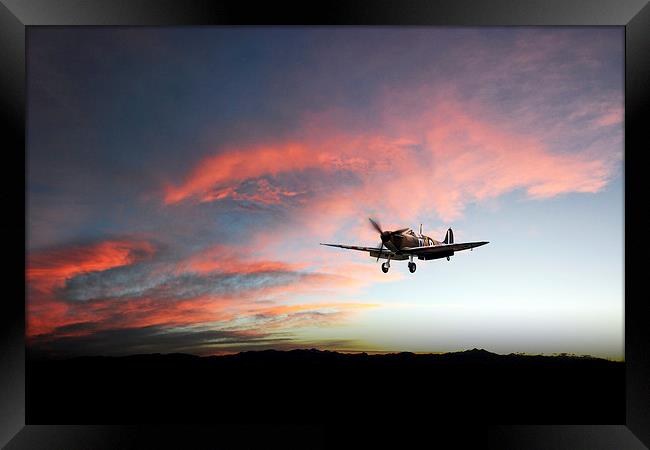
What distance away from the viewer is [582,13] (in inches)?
197

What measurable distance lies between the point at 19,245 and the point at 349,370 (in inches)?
205

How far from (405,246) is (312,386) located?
3.11 meters

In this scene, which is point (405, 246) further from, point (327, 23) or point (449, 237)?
point (327, 23)

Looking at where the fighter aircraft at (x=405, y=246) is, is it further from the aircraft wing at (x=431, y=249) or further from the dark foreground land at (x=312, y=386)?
the dark foreground land at (x=312, y=386)

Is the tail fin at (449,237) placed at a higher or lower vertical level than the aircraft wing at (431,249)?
higher

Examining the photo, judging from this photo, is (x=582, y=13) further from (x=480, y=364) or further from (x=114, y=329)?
(x=114, y=329)

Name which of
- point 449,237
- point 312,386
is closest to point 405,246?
point 449,237

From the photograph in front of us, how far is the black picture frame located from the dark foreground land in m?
2.00

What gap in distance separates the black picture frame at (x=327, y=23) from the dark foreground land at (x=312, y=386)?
1996 millimetres

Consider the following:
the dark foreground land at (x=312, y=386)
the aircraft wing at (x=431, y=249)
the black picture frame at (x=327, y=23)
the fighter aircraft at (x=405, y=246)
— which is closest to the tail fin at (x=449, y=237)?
the fighter aircraft at (x=405, y=246)

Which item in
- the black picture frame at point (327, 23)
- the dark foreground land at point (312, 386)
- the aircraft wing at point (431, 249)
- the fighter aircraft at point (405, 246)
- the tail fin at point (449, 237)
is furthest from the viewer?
the dark foreground land at point (312, 386)

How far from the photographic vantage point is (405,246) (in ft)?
23.7

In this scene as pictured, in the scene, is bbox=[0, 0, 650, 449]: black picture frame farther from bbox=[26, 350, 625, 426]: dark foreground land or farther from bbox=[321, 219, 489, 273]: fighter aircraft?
bbox=[321, 219, 489, 273]: fighter aircraft

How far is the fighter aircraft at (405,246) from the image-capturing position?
6944 mm
